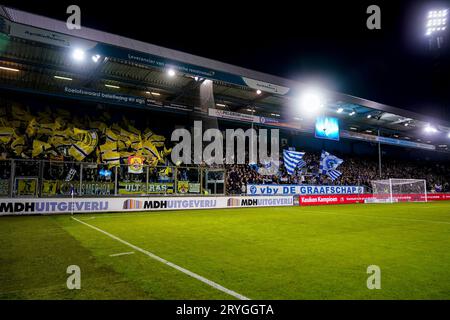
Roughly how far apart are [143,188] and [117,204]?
1737 millimetres

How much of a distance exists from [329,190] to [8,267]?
2603 cm

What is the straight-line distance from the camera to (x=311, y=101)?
2367 centimetres

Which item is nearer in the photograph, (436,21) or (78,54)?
(78,54)

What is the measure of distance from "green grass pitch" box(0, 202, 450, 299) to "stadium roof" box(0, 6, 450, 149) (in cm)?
920

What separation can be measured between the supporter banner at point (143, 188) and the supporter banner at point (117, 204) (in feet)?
1.75

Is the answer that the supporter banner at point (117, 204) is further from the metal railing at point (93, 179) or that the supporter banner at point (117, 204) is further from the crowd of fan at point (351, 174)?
the crowd of fan at point (351, 174)

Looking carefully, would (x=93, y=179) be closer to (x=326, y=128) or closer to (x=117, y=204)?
(x=117, y=204)

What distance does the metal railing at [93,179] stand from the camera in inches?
551

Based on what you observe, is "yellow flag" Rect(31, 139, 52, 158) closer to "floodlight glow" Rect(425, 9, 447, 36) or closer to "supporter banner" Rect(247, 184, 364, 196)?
"supporter banner" Rect(247, 184, 364, 196)

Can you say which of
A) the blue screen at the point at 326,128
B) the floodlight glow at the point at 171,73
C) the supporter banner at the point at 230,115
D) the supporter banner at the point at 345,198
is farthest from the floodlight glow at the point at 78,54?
the blue screen at the point at 326,128

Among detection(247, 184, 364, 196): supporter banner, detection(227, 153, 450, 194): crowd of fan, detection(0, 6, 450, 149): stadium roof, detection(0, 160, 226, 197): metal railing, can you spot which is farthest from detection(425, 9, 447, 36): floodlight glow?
detection(0, 160, 226, 197): metal railing

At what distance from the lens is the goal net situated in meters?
28.9

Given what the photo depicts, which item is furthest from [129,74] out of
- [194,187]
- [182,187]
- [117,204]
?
[117,204]
